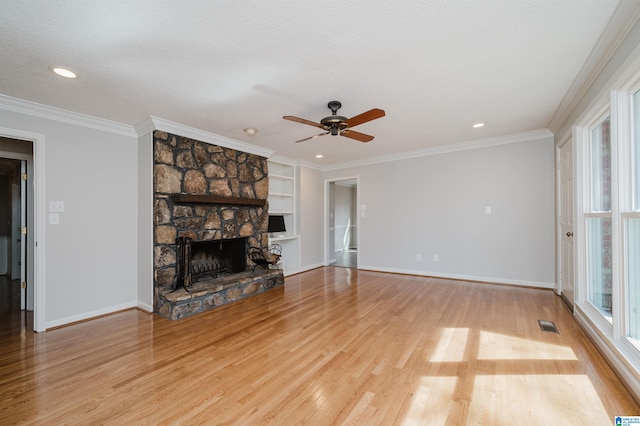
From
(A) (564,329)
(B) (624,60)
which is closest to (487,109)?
(B) (624,60)

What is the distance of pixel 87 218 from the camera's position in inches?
127

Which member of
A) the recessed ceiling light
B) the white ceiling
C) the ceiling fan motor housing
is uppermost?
the white ceiling

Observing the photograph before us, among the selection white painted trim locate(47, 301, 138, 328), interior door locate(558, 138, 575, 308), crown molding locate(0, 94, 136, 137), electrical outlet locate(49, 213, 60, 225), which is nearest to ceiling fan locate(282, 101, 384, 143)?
crown molding locate(0, 94, 136, 137)

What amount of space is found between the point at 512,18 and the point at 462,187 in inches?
133

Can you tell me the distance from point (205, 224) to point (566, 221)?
4847 mm

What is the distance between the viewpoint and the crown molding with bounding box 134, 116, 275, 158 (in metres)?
3.36

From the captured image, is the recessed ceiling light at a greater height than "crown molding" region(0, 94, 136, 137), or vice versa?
the recessed ceiling light

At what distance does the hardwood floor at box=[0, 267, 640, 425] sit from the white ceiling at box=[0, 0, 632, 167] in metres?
2.38

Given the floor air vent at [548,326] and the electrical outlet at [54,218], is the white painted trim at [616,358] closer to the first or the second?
the floor air vent at [548,326]

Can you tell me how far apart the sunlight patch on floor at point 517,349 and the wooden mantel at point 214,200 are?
3.47 metres

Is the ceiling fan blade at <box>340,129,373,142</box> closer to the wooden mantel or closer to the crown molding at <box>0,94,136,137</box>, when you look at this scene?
the wooden mantel

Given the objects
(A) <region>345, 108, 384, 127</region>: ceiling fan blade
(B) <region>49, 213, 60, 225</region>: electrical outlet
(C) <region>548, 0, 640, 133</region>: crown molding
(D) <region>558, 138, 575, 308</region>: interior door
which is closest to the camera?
(C) <region>548, 0, 640, 133</region>: crown molding

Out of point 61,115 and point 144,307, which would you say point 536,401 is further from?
point 61,115

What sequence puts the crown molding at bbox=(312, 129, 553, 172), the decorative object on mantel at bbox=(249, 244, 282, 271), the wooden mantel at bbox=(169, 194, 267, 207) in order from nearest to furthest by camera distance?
the wooden mantel at bbox=(169, 194, 267, 207), the crown molding at bbox=(312, 129, 553, 172), the decorative object on mantel at bbox=(249, 244, 282, 271)
